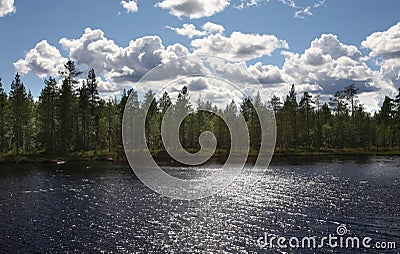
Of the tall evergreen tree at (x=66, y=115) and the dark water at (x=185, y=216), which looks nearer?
the dark water at (x=185, y=216)

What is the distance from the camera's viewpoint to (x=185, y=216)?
34594 mm

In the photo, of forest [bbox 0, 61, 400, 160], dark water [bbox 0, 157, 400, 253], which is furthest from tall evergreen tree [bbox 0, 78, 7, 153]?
dark water [bbox 0, 157, 400, 253]

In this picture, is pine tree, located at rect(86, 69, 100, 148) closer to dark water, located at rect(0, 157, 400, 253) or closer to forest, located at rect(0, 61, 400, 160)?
forest, located at rect(0, 61, 400, 160)

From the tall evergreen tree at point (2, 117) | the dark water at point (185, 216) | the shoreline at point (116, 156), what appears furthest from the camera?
the tall evergreen tree at point (2, 117)

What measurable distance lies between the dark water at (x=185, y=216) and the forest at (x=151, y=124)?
1885 inches

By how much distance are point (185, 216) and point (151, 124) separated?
86425 mm

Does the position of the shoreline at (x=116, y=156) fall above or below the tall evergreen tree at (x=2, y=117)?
below

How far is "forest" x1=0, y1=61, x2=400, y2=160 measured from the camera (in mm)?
99562

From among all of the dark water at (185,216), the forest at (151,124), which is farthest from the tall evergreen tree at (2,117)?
the dark water at (185,216)

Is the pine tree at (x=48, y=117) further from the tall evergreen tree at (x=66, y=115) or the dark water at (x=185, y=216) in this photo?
the dark water at (x=185, y=216)

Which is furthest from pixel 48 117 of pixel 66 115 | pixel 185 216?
pixel 185 216

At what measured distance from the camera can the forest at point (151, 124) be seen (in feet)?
327

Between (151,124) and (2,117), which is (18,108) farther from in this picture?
(151,124)

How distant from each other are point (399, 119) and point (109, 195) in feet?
364
